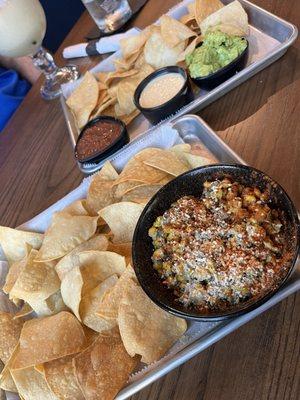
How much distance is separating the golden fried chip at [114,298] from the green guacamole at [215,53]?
0.73 meters

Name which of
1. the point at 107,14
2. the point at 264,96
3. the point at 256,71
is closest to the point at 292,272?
the point at 264,96

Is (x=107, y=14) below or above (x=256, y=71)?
above

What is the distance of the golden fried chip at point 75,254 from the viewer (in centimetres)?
130

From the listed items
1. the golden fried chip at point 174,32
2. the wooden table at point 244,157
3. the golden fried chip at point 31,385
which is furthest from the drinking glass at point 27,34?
the golden fried chip at point 31,385

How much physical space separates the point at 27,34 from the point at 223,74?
903 millimetres

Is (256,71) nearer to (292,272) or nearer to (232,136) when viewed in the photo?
(232,136)

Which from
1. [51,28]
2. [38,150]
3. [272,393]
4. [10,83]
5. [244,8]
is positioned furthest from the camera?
[51,28]

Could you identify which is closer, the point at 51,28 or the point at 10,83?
the point at 10,83

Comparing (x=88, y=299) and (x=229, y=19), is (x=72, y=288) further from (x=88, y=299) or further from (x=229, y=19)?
(x=229, y=19)

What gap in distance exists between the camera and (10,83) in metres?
2.61

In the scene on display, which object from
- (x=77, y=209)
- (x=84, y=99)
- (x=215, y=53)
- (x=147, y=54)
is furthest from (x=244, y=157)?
(x=84, y=99)

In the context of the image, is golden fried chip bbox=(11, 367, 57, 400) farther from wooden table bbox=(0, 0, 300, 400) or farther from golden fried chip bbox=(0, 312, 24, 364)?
wooden table bbox=(0, 0, 300, 400)

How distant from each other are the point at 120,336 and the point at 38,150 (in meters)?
1.04

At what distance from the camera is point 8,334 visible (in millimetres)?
1258
